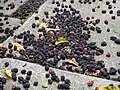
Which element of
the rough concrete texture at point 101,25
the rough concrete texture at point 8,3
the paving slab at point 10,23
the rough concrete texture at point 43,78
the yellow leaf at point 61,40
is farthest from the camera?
the rough concrete texture at point 8,3

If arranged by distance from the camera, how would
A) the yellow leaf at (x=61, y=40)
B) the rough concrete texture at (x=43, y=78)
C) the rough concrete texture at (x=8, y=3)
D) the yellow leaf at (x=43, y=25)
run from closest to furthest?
1. the rough concrete texture at (x=43, y=78)
2. the yellow leaf at (x=61, y=40)
3. the yellow leaf at (x=43, y=25)
4. the rough concrete texture at (x=8, y=3)

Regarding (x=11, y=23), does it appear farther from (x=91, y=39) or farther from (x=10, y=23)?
(x=91, y=39)

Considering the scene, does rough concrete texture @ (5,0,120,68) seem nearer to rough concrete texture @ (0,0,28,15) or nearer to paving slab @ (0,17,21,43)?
paving slab @ (0,17,21,43)

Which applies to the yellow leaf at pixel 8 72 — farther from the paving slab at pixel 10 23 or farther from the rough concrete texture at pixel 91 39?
the paving slab at pixel 10 23

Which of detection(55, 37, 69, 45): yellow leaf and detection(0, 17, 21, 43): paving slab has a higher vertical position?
detection(55, 37, 69, 45): yellow leaf

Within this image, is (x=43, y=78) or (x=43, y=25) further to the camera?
(x=43, y=25)

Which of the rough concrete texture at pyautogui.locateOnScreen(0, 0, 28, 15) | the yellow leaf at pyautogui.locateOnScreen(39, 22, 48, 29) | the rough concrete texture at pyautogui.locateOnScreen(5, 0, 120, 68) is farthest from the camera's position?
the rough concrete texture at pyautogui.locateOnScreen(0, 0, 28, 15)

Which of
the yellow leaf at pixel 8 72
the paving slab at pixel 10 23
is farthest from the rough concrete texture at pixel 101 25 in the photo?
the yellow leaf at pixel 8 72

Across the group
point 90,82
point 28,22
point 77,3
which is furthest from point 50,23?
point 90,82

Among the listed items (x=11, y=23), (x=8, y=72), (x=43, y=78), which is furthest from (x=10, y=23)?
(x=43, y=78)

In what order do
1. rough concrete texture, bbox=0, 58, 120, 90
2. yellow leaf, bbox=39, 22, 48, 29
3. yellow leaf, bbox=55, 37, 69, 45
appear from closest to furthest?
rough concrete texture, bbox=0, 58, 120, 90, yellow leaf, bbox=55, 37, 69, 45, yellow leaf, bbox=39, 22, 48, 29

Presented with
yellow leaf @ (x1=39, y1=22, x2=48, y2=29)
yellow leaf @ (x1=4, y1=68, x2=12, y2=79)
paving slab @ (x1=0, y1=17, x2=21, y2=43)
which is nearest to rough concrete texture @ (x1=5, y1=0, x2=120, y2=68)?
yellow leaf @ (x1=39, y1=22, x2=48, y2=29)

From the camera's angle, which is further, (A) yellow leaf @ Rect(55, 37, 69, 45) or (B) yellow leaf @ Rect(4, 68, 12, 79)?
(A) yellow leaf @ Rect(55, 37, 69, 45)
